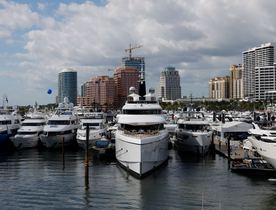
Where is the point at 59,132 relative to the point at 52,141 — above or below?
above

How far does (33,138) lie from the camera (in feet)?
276

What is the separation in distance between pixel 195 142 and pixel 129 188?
2764 centimetres

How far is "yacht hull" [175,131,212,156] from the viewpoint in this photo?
70.3 m

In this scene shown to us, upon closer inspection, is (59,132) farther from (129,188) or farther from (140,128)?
(129,188)

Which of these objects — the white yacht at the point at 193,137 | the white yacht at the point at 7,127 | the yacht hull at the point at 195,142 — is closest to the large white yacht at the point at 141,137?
the yacht hull at the point at 195,142

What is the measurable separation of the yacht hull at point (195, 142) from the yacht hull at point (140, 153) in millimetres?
14082

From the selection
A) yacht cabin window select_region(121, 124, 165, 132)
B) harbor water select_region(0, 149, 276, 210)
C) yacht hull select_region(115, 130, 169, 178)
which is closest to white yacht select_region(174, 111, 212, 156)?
harbor water select_region(0, 149, 276, 210)

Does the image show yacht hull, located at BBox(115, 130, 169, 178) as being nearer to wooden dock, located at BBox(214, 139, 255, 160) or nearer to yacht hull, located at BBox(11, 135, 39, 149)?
→ wooden dock, located at BBox(214, 139, 255, 160)

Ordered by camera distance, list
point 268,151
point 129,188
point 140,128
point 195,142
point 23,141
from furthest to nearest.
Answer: point 23,141
point 195,142
point 140,128
point 268,151
point 129,188

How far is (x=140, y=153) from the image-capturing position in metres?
50.0

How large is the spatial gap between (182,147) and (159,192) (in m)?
32.3

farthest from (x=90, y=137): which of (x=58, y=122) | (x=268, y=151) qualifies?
(x=268, y=151)

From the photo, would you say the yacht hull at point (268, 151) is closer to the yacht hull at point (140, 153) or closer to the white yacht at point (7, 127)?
the yacht hull at point (140, 153)


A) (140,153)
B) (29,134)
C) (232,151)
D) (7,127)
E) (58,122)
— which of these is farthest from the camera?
(7,127)
